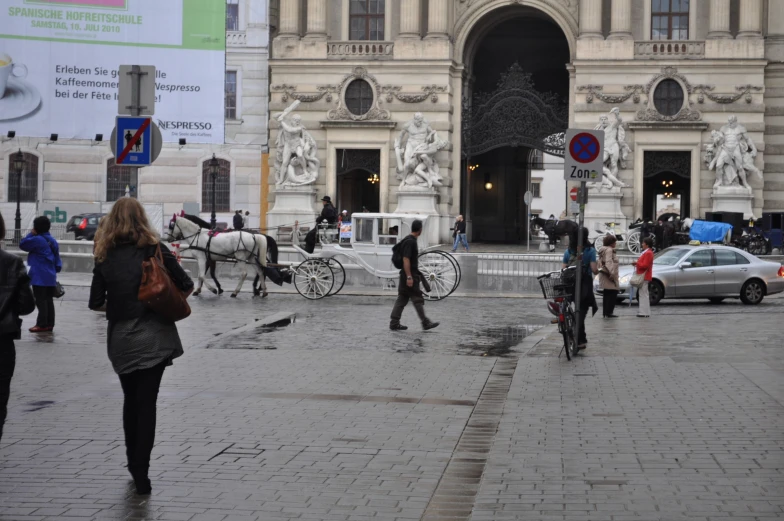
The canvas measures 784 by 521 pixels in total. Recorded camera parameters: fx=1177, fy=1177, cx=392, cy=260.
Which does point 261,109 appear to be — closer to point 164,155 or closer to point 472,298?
point 164,155

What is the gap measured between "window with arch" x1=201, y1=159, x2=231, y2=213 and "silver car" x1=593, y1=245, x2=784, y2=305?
26193 mm

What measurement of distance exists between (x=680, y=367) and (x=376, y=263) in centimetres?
1470

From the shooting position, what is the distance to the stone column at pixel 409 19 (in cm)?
4616

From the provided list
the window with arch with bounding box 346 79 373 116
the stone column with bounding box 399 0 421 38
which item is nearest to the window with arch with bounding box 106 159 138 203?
the window with arch with bounding box 346 79 373 116

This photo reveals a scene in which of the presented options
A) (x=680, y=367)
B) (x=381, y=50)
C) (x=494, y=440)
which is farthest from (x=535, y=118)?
(x=494, y=440)

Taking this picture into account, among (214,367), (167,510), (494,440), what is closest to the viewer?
(167,510)

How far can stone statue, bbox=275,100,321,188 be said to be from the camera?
46.1 meters

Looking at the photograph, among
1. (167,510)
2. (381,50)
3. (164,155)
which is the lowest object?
(167,510)

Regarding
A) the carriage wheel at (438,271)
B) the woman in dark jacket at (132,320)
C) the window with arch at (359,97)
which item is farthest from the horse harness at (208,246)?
the window with arch at (359,97)

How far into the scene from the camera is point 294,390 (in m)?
12.3

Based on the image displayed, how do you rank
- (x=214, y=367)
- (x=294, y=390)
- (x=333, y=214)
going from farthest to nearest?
1. (x=333, y=214)
2. (x=214, y=367)
3. (x=294, y=390)

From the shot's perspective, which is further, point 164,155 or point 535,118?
point 164,155

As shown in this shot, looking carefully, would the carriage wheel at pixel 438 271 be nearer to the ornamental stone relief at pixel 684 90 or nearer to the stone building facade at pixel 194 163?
the ornamental stone relief at pixel 684 90

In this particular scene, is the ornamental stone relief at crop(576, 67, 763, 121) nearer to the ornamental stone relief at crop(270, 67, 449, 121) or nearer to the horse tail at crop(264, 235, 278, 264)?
the ornamental stone relief at crop(270, 67, 449, 121)
